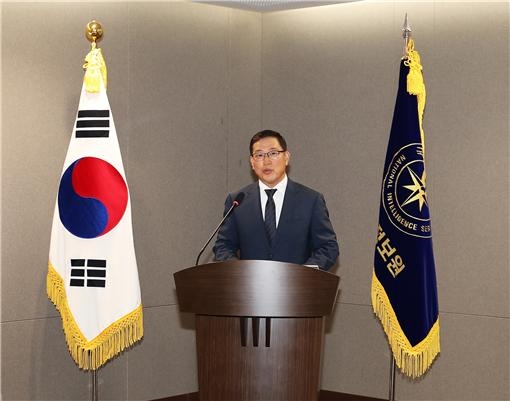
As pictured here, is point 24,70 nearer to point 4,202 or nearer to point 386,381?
point 4,202

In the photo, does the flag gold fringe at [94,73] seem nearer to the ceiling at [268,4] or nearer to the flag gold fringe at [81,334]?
the flag gold fringe at [81,334]

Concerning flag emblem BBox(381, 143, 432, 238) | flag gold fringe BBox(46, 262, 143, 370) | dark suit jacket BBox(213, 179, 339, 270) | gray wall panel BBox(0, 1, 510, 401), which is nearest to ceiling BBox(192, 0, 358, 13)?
gray wall panel BBox(0, 1, 510, 401)

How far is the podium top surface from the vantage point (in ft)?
12.5

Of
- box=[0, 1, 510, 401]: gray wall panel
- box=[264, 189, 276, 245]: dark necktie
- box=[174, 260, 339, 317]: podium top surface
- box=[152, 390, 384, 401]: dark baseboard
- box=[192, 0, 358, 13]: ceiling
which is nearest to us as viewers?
box=[174, 260, 339, 317]: podium top surface

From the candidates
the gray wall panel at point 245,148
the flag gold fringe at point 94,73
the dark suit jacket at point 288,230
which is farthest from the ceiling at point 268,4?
the dark suit jacket at point 288,230

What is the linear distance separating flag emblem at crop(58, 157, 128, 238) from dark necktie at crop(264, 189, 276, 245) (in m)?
0.89

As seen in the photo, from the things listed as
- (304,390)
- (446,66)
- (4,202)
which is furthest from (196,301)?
(446,66)

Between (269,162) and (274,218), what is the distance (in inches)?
13.0

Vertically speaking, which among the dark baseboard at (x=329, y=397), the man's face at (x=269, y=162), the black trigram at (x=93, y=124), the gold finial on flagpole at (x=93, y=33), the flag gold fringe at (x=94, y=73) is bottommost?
the dark baseboard at (x=329, y=397)

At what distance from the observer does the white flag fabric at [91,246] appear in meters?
4.90

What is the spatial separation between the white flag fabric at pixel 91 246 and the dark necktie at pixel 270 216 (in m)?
0.85

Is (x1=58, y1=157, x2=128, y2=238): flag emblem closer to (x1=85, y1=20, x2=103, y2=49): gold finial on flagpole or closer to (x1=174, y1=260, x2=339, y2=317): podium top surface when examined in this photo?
(x1=85, y1=20, x2=103, y2=49): gold finial on flagpole

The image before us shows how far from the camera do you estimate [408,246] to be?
15.8ft

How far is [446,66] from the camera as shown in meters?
5.57
